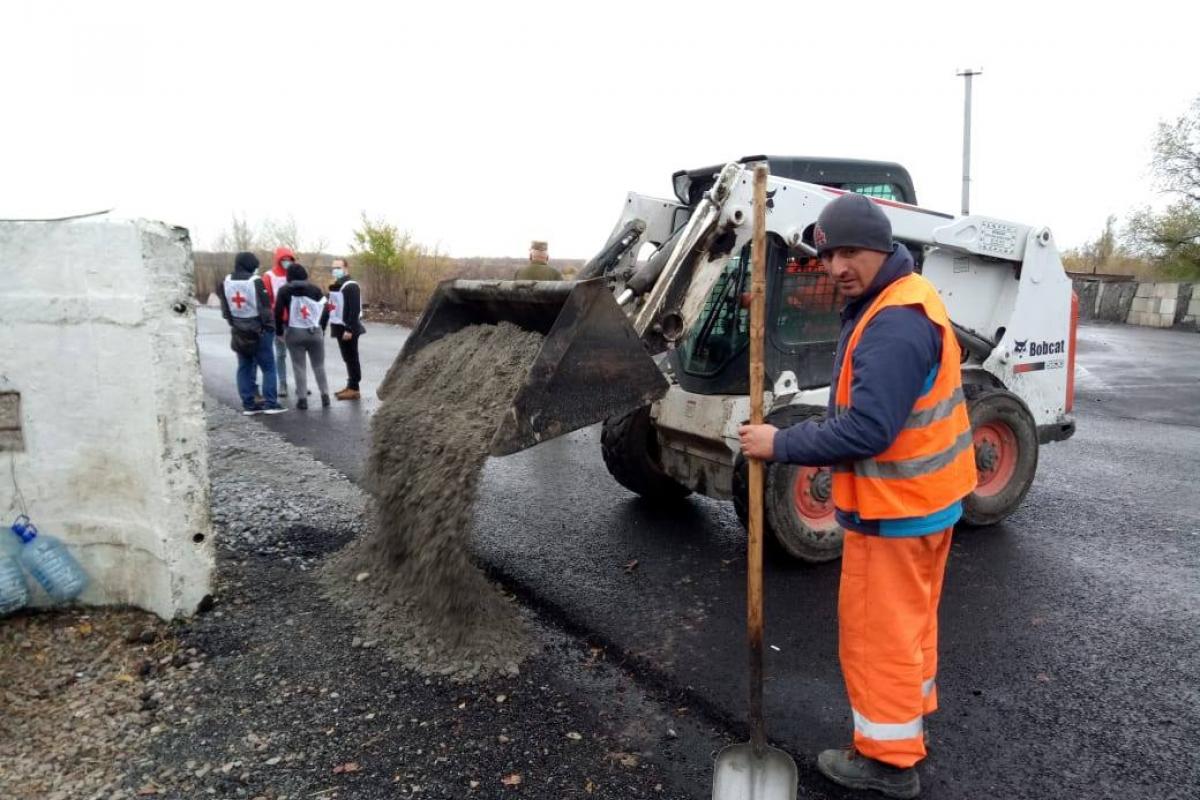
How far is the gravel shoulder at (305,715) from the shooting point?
270cm

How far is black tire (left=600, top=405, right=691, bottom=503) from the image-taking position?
5328mm

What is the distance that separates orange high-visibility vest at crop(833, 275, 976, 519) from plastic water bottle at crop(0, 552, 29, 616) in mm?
3577

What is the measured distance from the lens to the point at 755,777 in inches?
99.7

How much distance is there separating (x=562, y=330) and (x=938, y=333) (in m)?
1.52

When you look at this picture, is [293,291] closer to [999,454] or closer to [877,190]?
[877,190]

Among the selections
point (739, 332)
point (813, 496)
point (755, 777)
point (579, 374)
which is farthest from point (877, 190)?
point (755, 777)

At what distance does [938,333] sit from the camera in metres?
2.54

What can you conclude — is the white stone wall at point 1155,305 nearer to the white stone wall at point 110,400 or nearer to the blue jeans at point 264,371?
the blue jeans at point 264,371

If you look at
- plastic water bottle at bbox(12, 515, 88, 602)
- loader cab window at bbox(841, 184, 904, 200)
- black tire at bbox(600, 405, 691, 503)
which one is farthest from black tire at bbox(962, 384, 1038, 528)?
plastic water bottle at bbox(12, 515, 88, 602)

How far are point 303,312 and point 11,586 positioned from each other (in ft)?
21.1

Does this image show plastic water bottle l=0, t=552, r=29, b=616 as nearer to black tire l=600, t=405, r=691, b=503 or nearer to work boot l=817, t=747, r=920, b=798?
black tire l=600, t=405, r=691, b=503

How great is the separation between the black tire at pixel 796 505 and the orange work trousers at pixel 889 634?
1.58 metres

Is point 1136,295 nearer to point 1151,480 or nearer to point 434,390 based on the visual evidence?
point 1151,480

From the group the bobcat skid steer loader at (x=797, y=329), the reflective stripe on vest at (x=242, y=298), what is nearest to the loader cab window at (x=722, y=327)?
the bobcat skid steer loader at (x=797, y=329)
